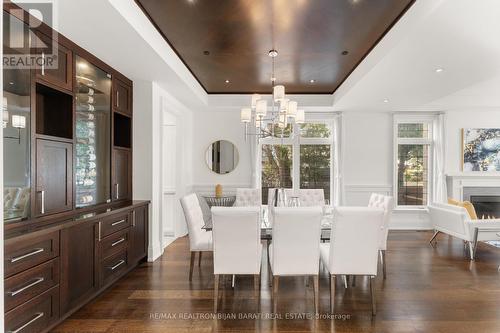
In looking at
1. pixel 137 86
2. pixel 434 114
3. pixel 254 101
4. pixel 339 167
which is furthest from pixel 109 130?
pixel 434 114

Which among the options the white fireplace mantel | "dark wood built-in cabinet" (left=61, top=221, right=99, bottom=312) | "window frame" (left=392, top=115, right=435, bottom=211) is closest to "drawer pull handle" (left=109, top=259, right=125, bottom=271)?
"dark wood built-in cabinet" (left=61, top=221, right=99, bottom=312)

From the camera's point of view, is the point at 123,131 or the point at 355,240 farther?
the point at 123,131

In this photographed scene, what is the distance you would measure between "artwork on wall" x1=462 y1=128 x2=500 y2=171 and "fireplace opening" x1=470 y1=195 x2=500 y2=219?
2.00 ft

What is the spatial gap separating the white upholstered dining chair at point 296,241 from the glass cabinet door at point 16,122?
2095 mm

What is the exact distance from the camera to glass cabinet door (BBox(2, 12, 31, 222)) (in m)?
2.15

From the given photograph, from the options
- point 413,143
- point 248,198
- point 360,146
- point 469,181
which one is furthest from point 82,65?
point 469,181

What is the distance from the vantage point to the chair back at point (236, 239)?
2.55 meters

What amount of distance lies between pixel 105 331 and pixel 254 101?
2.70 m

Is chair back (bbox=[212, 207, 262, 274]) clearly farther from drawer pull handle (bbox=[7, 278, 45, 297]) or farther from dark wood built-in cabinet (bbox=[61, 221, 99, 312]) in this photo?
drawer pull handle (bbox=[7, 278, 45, 297])

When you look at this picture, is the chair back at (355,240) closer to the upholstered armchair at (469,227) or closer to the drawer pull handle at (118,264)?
the drawer pull handle at (118,264)

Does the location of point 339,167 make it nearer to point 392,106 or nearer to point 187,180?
point 392,106

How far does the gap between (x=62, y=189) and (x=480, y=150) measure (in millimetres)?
7678

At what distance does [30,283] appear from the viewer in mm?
2041

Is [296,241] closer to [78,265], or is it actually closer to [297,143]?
[78,265]
